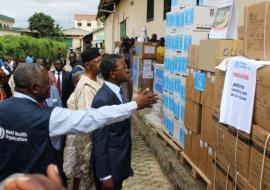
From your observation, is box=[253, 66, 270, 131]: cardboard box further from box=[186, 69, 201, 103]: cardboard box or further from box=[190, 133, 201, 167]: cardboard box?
box=[190, 133, 201, 167]: cardboard box

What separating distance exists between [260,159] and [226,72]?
2.62 ft

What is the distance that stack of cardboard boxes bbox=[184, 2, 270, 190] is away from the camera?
2912mm

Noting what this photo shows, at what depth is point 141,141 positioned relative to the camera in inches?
324

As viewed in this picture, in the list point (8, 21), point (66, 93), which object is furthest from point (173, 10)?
point (8, 21)

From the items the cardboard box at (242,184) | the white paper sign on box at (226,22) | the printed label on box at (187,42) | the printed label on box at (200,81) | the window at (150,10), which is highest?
the window at (150,10)

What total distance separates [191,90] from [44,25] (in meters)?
67.8

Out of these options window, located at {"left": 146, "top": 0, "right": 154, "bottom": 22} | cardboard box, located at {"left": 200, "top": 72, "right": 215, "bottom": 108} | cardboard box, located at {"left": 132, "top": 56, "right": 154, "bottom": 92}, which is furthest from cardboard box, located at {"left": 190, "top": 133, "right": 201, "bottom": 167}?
window, located at {"left": 146, "top": 0, "right": 154, "bottom": 22}

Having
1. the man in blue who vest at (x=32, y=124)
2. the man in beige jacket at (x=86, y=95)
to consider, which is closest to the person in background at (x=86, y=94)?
the man in beige jacket at (x=86, y=95)

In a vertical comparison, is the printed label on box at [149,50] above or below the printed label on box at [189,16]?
below

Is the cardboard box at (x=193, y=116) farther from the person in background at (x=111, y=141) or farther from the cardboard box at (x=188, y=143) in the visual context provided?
the person in background at (x=111, y=141)

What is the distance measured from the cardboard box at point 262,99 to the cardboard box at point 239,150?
18 cm

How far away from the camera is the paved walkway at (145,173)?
5.77m

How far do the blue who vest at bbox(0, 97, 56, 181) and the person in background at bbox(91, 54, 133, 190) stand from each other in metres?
0.93

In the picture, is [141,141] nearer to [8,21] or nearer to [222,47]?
[222,47]
